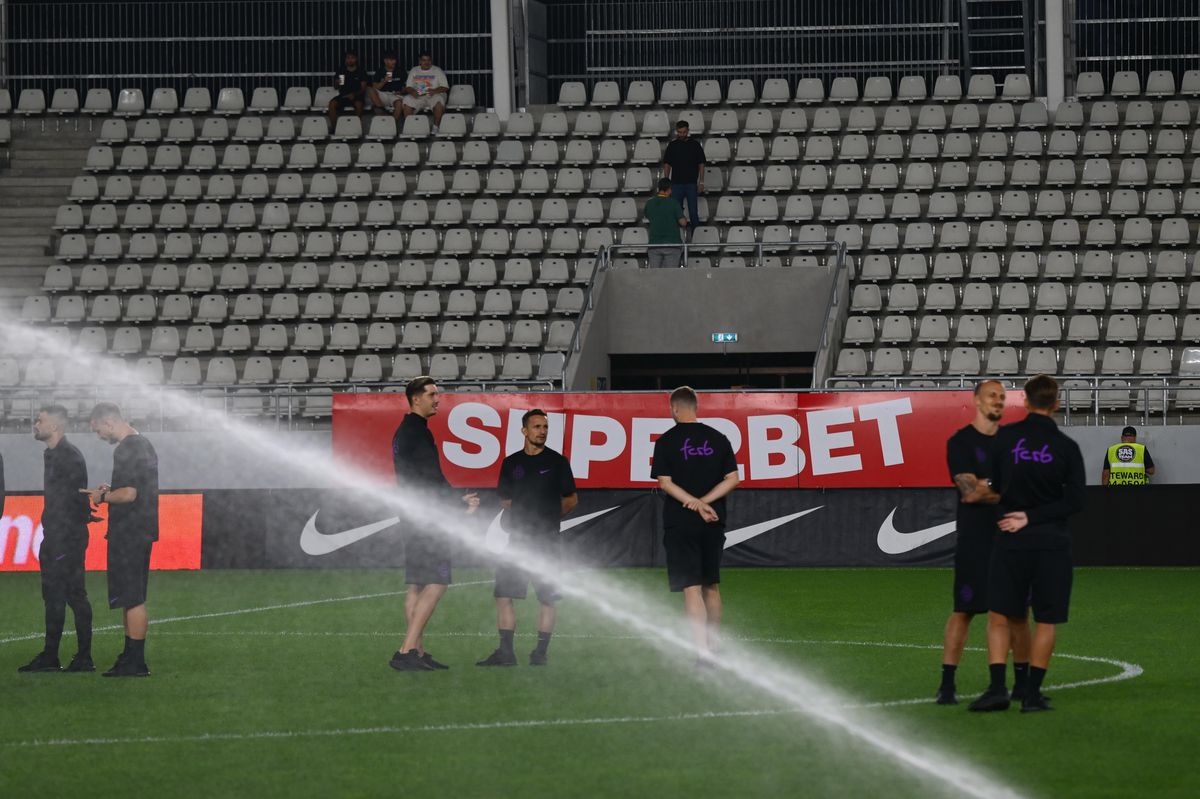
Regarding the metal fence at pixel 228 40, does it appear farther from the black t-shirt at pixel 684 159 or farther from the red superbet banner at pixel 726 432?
the red superbet banner at pixel 726 432

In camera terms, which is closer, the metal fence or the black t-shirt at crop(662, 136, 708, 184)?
the black t-shirt at crop(662, 136, 708, 184)

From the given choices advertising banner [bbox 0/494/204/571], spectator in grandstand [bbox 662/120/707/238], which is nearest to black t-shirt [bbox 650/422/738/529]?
advertising banner [bbox 0/494/204/571]

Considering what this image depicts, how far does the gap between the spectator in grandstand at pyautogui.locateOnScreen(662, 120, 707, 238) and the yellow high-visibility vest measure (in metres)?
8.79

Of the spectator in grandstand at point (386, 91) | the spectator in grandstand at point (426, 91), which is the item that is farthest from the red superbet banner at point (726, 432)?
the spectator in grandstand at point (386, 91)

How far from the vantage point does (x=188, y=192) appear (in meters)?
31.4

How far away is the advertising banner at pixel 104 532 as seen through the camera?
22750mm

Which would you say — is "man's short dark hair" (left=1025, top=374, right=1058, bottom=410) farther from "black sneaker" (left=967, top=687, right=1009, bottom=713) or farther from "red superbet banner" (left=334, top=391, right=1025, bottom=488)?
"red superbet banner" (left=334, top=391, right=1025, bottom=488)

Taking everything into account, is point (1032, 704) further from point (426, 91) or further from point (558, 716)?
point (426, 91)

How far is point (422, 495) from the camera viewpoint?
1184 centimetres

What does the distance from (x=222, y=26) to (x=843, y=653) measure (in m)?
24.8

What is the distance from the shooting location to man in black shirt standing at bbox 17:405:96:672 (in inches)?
487

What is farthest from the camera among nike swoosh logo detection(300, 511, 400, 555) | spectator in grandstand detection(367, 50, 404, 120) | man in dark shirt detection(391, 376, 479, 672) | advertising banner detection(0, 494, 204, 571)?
spectator in grandstand detection(367, 50, 404, 120)

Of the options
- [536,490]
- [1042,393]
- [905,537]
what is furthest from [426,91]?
[1042,393]

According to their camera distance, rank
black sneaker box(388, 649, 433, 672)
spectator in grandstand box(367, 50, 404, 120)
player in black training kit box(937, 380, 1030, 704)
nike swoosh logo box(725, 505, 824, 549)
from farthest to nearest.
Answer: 1. spectator in grandstand box(367, 50, 404, 120)
2. nike swoosh logo box(725, 505, 824, 549)
3. black sneaker box(388, 649, 433, 672)
4. player in black training kit box(937, 380, 1030, 704)
